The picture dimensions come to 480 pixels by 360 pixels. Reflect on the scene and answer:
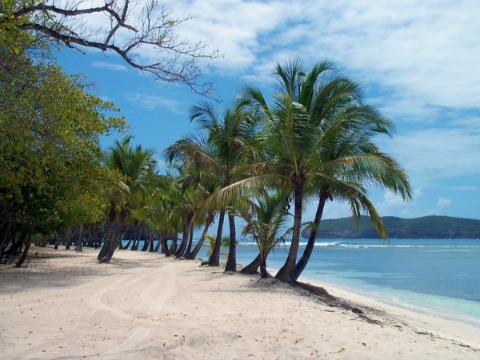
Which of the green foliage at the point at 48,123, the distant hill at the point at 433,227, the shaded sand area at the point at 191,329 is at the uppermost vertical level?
the distant hill at the point at 433,227

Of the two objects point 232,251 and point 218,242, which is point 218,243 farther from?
point 232,251

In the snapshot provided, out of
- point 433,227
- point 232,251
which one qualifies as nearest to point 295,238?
point 232,251

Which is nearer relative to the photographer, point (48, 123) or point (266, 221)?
point (48, 123)

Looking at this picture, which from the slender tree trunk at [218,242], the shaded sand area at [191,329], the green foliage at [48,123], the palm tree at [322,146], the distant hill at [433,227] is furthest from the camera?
the distant hill at [433,227]

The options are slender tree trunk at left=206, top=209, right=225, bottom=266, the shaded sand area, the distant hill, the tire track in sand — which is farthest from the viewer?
the distant hill

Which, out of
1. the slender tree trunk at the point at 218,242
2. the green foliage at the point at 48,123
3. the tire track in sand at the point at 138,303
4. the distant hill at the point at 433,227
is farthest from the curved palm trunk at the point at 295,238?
the distant hill at the point at 433,227

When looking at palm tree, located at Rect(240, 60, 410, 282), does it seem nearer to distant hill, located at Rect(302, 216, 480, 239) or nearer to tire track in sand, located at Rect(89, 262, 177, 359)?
tire track in sand, located at Rect(89, 262, 177, 359)

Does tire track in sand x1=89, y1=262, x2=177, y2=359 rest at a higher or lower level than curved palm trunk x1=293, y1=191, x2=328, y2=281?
lower

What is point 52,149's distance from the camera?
25.7 feet

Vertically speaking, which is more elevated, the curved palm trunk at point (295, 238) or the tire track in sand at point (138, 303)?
the curved palm trunk at point (295, 238)

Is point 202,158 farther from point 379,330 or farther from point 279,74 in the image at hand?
point 379,330

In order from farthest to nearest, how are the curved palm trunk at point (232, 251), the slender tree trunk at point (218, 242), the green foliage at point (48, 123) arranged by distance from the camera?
the slender tree trunk at point (218, 242)
the curved palm trunk at point (232, 251)
the green foliage at point (48, 123)

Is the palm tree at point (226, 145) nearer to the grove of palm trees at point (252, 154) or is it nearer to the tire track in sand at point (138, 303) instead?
the grove of palm trees at point (252, 154)

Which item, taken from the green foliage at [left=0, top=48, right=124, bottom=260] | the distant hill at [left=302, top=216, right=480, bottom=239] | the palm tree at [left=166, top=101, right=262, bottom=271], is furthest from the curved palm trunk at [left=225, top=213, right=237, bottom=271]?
the distant hill at [left=302, top=216, right=480, bottom=239]
